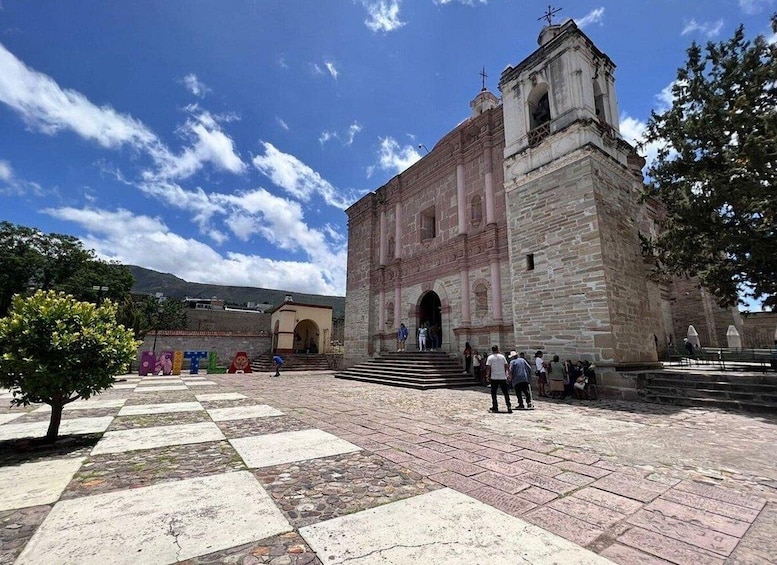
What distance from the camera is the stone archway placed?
Answer: 661 inches

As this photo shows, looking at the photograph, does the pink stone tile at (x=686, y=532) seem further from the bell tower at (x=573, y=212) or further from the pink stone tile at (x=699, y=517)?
the bell tower at (x=573, y=212)

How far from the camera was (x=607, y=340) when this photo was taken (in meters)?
9.69

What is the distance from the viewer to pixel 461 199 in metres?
15.5

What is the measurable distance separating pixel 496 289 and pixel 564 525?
11315mm

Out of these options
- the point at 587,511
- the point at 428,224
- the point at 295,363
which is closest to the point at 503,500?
the point at 587,511

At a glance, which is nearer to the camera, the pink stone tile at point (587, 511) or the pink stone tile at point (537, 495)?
the pink stone tile at point (587, 511)

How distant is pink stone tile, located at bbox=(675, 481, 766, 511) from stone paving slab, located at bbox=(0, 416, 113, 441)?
23.7 feet

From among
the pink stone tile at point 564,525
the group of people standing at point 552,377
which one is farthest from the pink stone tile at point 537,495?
the group of people standing at point 552,377

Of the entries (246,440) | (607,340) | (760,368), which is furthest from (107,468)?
(760,368)

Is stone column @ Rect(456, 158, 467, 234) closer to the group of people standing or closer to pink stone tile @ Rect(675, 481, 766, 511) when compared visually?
the group of people standing

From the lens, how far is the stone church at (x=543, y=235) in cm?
1047

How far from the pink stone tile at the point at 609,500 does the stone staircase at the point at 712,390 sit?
22.7ft

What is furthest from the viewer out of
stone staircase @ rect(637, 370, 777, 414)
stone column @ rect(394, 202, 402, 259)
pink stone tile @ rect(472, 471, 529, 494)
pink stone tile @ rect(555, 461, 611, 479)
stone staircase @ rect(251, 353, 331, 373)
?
stone staircase @ rect(251, 353, 331, 373)

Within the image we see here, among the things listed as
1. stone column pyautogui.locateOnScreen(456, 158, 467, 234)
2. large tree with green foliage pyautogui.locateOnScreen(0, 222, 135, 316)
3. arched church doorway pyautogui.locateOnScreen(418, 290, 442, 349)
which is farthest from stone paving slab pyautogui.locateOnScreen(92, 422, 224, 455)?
large tree with green foliage pyautogui.locateOnScreen(0, 222, 135, 316)
